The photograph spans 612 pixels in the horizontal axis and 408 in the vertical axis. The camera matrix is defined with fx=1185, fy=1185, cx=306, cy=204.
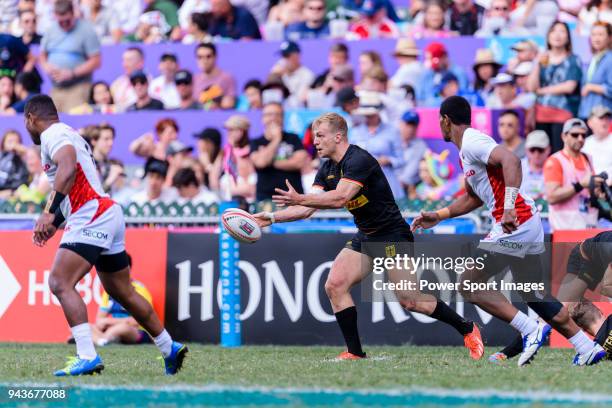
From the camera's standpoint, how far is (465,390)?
7.56 m

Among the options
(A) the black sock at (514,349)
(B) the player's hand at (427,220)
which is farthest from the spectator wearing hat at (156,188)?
(A) the black sock at (514,349)

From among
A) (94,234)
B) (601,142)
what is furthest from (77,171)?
(601,142)

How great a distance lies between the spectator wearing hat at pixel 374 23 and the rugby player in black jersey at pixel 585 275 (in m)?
7.61

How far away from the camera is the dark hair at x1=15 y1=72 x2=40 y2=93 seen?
19031 mm

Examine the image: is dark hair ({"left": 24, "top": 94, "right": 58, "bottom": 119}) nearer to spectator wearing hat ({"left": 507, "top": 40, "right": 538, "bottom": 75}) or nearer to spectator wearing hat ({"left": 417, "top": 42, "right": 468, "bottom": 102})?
spectator wearing hat ({"left": 417, "top": 42, "right": 468, "bottom": 102})

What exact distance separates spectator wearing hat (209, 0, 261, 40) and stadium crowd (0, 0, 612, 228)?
0.9 inches

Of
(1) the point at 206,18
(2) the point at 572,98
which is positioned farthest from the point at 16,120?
(2) the point at 572,98

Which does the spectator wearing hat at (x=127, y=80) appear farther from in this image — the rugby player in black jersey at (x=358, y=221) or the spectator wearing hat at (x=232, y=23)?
the rugby player in black jersey at (x=358, y=221)

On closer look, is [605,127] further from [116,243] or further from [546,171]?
[116,243]

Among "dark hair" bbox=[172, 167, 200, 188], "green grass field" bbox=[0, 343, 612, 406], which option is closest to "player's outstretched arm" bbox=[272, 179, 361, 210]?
"green grass field" bbox=[0, 343, 612, 406]

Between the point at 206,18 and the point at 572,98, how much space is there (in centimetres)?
650

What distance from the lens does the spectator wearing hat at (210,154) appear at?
1622 centimetres

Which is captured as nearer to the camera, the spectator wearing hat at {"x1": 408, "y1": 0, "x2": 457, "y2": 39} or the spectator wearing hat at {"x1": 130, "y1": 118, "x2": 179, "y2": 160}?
the spectator wearing hat at {"x1": 130, "y1": 118, "x2": 179, "y2": 160}

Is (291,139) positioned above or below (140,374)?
above
